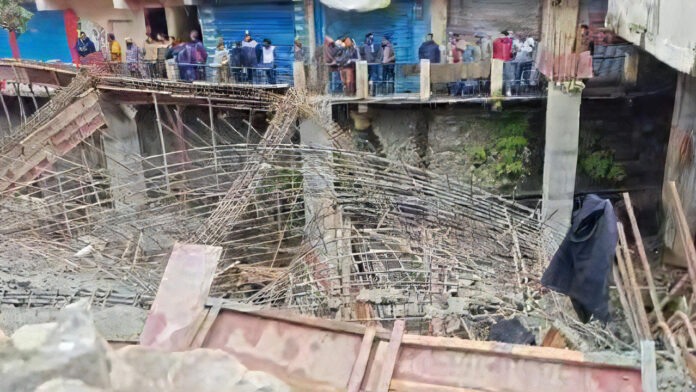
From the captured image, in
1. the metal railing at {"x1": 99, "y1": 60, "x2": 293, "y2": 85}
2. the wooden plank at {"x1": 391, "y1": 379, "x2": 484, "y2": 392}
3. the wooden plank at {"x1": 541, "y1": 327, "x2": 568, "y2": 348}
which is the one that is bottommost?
the wooden plank at {"x1": 541, "y1": 327, "x2": 568, "y2": 348}

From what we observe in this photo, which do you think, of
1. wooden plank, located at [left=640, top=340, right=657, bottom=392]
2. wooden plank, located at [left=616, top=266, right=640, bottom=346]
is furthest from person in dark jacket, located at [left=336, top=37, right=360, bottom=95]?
wooden plank, located at [left=640, top=340, right=657, bottom=392]

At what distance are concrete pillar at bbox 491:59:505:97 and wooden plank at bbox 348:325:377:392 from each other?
11.1 metres

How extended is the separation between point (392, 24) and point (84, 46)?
372 inches

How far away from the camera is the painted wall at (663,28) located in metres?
9.05

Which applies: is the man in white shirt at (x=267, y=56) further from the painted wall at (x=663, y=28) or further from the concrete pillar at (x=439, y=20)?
the painted wall at (x=663, y=28)

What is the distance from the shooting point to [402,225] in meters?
10.9

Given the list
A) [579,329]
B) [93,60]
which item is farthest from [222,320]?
[93,60]

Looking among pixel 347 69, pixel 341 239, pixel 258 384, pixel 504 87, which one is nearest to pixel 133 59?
pixel 347 69

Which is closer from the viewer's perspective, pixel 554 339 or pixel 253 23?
pixel 554 339

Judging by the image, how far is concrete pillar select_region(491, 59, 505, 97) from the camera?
1445 cm

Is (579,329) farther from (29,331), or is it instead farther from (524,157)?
(524,157)

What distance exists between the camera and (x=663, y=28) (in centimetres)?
1016

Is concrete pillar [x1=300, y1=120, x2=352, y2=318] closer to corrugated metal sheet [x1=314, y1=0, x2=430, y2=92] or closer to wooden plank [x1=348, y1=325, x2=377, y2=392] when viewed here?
corrugated metal sheet [x1=314, y1=0, x2=430, y2=92]

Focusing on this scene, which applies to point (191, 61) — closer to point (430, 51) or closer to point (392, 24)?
point (392, 24)
